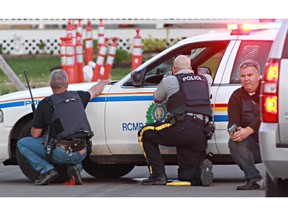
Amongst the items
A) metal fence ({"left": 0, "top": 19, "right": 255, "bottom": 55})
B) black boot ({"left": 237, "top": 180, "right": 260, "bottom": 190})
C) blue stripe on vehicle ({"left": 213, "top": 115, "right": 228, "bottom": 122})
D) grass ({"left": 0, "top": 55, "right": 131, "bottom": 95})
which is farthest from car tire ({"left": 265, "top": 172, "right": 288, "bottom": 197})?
metal fence ({"left": 0, "top": 19, "right": 255, "bottom": 55})

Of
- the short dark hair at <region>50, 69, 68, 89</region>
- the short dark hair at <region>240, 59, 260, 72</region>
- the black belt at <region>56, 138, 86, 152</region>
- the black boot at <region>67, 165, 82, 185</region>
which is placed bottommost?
the black boot at <region>67, 165, 82, 185</region>

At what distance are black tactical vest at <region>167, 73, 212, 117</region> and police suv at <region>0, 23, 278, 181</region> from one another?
8.3 inches

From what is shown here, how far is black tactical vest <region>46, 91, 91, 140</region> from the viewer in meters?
11.8

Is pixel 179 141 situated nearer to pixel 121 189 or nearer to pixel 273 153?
pixel 121 189

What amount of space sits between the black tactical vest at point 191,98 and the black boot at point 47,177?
139 cm

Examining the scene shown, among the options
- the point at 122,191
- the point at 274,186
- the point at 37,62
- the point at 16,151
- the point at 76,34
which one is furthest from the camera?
the point at 37,62

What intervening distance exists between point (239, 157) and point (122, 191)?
1.22 m

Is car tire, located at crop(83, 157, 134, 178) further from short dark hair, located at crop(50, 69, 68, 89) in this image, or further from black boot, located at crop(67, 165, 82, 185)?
short dark hair, located at crop(50, 69, 68, 89)

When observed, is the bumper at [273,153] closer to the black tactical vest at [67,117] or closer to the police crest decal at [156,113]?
the police crest decal at [156,113]

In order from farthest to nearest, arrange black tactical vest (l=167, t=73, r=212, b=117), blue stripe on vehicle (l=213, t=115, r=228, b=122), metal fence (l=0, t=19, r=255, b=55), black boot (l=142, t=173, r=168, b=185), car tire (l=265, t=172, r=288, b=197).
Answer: metal fence (l=0, t=19, r=255, b=55), black boot (l=142, t=173, r=168, b=185), blue stripe on vehicle (l=213, t=115, r=228, b=122), black tactical vest (l=167, t=73, r=212, b=117), car tire (l=265, t=172, r=288, b=197)

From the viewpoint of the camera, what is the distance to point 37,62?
31516 mm

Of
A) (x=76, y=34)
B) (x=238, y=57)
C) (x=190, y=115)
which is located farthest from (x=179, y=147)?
(x=76, y=34)

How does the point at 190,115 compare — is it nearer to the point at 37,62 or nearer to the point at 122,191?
the point at 122,191

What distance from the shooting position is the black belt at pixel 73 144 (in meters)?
11.8
